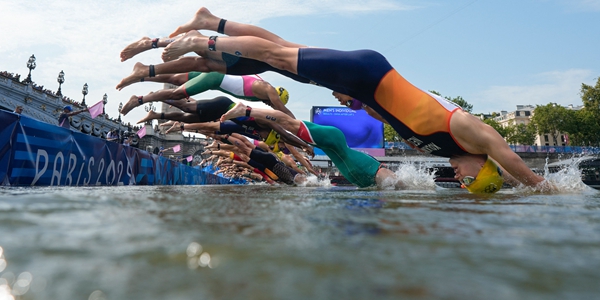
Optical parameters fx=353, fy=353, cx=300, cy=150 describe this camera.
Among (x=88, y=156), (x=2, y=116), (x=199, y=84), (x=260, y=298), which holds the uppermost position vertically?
(x=199, y=84)

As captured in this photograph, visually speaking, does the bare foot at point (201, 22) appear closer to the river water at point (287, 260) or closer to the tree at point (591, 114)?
the river water at point (287, 260)

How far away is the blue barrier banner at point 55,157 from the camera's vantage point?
3.85m

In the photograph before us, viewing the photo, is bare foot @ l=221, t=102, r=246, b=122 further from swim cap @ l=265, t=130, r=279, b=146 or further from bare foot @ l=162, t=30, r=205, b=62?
bare foot @ l=162, t=30, r=205, b=62

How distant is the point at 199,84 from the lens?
5633mm

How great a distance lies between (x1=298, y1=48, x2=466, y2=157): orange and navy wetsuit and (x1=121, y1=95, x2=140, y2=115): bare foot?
3.62 metres

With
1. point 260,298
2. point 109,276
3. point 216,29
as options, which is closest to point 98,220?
point 109,276

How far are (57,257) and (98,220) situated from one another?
337 millimetres

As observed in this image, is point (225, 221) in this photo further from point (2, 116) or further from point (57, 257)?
point (2, 116)

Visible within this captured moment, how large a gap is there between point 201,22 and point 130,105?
98.7 inches

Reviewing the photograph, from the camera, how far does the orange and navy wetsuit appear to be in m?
2.83

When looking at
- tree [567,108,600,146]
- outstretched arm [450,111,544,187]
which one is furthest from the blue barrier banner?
tree [567,108,600,146]

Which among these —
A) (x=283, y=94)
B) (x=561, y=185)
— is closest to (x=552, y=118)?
(x=283, y=94)

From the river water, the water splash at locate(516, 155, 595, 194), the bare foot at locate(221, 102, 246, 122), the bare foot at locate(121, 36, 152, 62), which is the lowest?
the water splash at locate(516, 155, 595, 194)

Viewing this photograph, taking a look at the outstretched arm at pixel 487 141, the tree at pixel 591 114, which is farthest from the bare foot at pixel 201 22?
the tree at pixel 591 114
